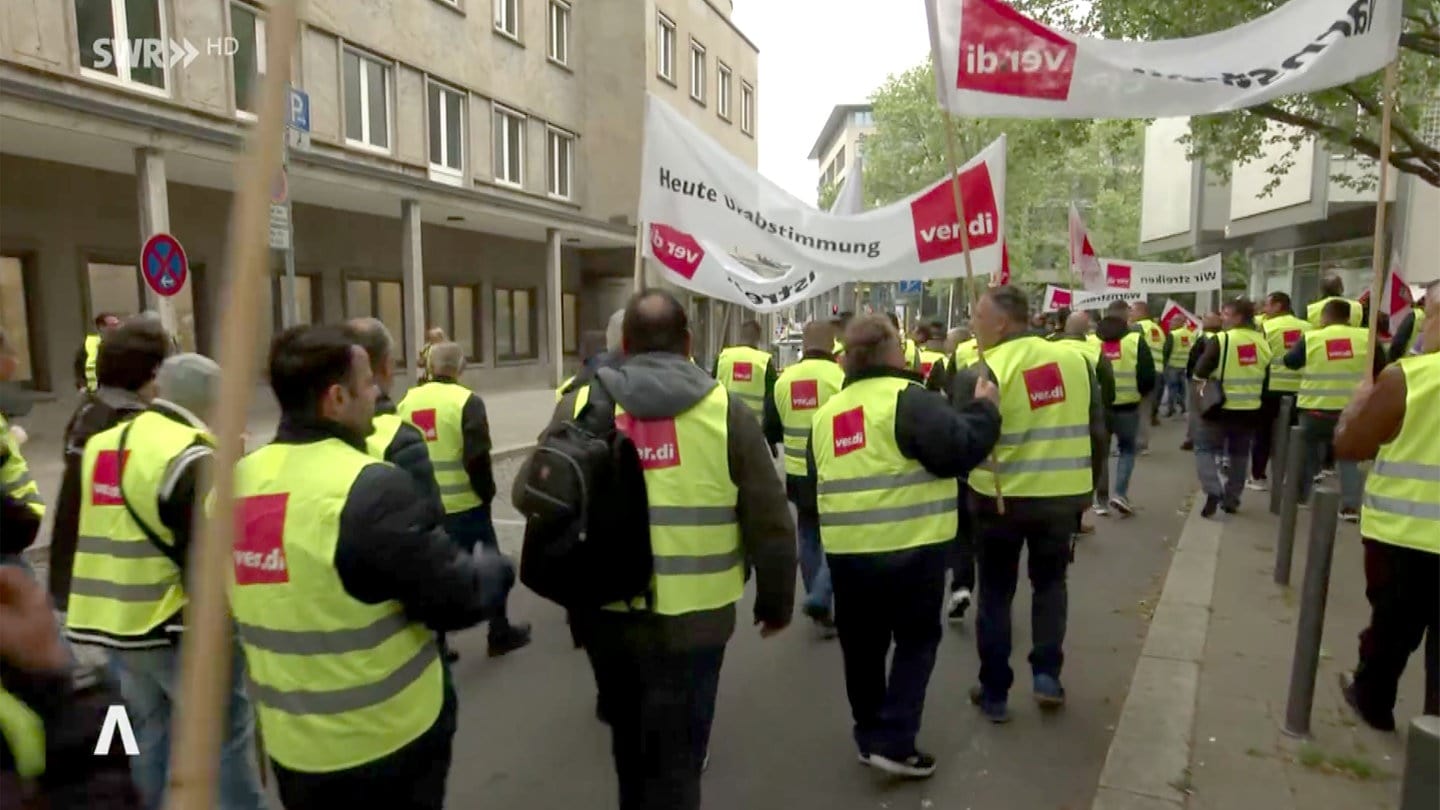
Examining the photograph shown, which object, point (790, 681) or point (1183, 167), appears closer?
point (790, 681)

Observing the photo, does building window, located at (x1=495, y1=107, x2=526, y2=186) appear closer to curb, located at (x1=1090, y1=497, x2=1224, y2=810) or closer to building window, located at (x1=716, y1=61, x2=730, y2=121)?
building window, located at (x1=716, y1=61, x2=730, y2=121)

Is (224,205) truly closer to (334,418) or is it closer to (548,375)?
(548,375)

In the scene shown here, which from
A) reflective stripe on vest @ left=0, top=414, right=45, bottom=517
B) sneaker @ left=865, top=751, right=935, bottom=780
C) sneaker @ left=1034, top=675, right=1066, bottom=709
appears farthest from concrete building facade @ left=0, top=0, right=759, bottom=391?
sneaker @ left=1034, top=675, right=1066, bottom=709

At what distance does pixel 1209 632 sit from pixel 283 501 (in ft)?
17.4

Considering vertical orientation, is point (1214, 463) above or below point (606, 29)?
below

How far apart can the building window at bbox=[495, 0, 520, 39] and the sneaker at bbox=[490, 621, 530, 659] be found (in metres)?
19.5

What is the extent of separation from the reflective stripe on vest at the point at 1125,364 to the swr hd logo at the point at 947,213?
13.3 ft

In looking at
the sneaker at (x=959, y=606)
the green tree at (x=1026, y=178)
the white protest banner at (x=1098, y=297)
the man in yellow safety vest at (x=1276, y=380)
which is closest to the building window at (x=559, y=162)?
the green tree at (x=1026, y=178)

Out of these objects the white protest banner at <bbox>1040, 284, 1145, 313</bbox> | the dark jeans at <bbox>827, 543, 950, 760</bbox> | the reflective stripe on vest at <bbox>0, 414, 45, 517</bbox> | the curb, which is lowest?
the curb

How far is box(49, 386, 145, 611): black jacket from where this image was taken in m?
3.08

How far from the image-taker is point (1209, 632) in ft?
18.3

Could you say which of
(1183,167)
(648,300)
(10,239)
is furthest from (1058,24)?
(1183,167)

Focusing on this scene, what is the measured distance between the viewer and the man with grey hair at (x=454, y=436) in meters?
5.11

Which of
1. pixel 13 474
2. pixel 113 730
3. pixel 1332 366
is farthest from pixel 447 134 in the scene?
pixel 113 730
